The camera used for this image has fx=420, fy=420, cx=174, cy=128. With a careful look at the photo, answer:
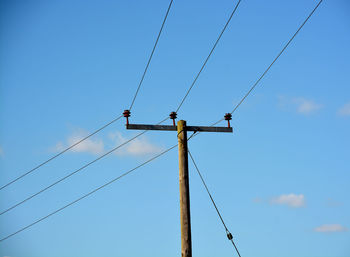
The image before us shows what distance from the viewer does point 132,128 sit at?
396 inches

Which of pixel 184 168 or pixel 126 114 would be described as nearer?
pixel 184 168

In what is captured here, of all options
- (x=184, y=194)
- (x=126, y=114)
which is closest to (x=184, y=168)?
(x=184, y=194)

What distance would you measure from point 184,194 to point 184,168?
0.58m

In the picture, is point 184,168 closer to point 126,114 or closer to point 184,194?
point 184,194

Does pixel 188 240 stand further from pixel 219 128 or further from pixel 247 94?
pixel 247 94

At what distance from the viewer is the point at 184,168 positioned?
9.30 m

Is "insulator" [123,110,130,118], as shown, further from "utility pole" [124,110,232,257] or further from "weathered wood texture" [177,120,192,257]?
"weathered wood texture" [177,120,192,257]

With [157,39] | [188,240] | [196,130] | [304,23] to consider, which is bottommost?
[188,240]

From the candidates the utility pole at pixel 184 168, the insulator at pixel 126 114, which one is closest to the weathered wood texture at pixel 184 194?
the utility pole at pixel 184 168

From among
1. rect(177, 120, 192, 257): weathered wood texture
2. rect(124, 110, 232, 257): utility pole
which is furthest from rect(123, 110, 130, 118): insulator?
rect(177, 120, 192, 257): weathered wood texture

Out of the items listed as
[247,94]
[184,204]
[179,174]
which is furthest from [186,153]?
[247,94]

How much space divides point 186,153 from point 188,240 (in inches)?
75.3

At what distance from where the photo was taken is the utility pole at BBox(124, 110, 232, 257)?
346 inches

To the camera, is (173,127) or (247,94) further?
(247,94)
